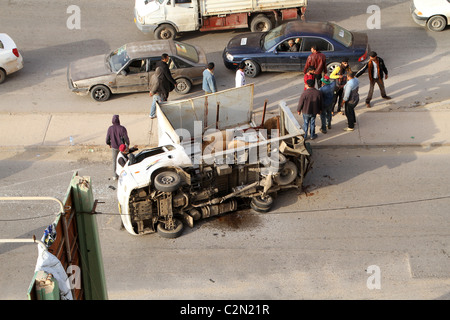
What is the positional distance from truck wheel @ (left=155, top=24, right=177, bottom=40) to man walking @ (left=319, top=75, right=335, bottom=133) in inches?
217

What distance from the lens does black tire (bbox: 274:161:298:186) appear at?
486 inches

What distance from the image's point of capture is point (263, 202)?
484 inches

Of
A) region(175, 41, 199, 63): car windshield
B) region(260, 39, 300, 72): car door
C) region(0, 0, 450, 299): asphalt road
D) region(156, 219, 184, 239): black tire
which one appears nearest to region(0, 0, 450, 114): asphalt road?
region(0, 0, 450, 299): asphalt road

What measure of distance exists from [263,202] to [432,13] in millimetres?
9578

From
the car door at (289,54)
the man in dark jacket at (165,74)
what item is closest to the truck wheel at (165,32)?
the man in dark jacket at (165,74)

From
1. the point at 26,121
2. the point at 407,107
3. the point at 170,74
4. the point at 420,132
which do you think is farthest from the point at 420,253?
the point at 26,121

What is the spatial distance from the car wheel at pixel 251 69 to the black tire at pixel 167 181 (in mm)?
6305

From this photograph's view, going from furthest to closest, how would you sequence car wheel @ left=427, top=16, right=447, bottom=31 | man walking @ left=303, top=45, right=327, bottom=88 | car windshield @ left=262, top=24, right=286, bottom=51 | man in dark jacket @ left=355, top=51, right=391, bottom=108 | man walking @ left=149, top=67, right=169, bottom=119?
car wheel @ left=427, top=16, right=447, bottom=31
car windshield @ left=262, top=24, right=286, bottom=51
man walking @ left=303, top=45, right=327, bottom=88
man in dark jacket @ left=355, top=51, right=391, bottom=108
man walking @ left=149, top=67, right=169, bottom=119

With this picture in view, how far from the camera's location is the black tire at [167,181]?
1104cm

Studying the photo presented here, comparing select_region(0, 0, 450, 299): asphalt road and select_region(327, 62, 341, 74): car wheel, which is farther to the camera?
select_region(327, 62, 341, 74): car wheel

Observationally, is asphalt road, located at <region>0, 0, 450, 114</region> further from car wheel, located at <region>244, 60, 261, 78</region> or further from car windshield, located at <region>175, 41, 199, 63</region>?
car windshield, located at <region>175, 41, 199, 63</region>

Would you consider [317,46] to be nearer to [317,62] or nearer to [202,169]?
[317,62]

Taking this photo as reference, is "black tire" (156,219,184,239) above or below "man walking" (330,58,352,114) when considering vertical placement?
below

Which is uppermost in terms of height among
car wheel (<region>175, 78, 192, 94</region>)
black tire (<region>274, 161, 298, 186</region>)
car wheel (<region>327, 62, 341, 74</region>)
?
car wheel (<region>327, 62, 341, 74</region>)
